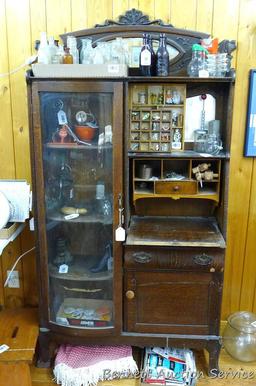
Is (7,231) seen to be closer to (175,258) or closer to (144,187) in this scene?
(144,187)

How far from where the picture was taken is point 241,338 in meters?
1.93

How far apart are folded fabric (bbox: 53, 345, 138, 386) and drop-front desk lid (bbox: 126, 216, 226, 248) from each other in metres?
0.64

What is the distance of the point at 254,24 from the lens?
182cm

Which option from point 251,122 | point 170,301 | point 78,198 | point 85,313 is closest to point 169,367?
point 170,301

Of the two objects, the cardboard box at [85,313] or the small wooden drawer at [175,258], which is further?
the cardboard box at [85,313]

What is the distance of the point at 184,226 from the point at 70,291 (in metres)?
0.69

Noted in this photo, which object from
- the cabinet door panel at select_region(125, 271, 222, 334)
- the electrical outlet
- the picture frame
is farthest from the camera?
the electrical outlet

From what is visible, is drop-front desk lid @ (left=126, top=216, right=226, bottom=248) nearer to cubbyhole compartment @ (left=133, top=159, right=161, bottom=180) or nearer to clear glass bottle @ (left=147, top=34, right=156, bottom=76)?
cubbyhole compartment @ (left=133, top=159, right=161, bottom=180)

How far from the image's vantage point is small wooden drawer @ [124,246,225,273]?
168 cm

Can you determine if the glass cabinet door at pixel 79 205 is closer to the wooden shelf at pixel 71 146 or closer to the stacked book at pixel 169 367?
the wooden shelf at pixel 71 146

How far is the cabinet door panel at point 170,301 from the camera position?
5.68ft

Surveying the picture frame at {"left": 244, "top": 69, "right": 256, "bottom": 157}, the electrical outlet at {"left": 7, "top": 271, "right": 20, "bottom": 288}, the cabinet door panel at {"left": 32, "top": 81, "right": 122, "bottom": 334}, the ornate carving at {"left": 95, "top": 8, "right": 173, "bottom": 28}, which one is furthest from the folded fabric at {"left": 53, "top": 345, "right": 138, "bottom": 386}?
the ornate carving at {"left": 95, "top": 8, "right": 173, "bottom": 28}

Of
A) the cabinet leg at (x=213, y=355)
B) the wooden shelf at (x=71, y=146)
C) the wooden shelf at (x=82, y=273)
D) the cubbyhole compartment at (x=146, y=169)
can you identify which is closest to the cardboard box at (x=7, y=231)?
the wooden shelf at (x=82, y=273)

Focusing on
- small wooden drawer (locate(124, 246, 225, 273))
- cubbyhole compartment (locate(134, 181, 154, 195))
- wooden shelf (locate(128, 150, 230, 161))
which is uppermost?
wooden shelf (locate(128, 150, 230, 161))
